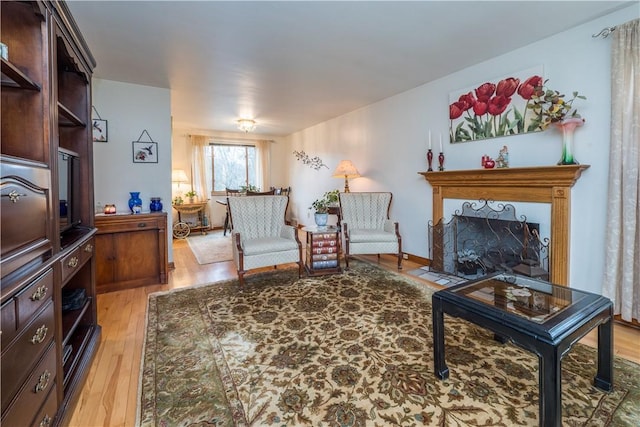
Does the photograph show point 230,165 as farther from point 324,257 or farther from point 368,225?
point 324,257

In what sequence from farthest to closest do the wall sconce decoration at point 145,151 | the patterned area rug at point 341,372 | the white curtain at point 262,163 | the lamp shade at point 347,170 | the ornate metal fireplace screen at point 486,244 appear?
the white curtain at point 262,163
the lamp shade at point 347,170
the wall sconce decoration at point 145,151
the ornate metal fireplace screen at point 486,244
the patterned area rug at point 341,372

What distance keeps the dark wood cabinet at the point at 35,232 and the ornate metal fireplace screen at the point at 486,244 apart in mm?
3367

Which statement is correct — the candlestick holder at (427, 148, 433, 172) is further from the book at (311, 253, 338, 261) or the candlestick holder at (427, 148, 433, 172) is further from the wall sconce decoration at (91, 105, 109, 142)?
the wall sconce decoration at (91, 105, 109, 142)

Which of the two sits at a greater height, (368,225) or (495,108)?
(495,108)

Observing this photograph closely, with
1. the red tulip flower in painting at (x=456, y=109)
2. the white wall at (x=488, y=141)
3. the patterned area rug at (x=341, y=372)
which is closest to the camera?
the patterned area rug at (x=341, y=372)

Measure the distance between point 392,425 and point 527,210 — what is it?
2518 mm

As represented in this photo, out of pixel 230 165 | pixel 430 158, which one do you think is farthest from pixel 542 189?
pixel 230 165

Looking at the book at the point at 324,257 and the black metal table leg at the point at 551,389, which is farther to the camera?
the book at the point at 324,257

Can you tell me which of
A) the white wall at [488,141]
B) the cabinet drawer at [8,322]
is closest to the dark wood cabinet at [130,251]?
the cabinet drawer at [8,322]

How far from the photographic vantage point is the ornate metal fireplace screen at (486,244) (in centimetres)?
280

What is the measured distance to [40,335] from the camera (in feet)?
3.82

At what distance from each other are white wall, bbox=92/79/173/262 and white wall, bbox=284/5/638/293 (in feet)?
9.94

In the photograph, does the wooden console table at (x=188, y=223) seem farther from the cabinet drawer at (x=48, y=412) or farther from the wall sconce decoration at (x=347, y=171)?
the cabinet drawer at (x=48, y=412)

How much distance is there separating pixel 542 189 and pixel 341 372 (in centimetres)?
250
